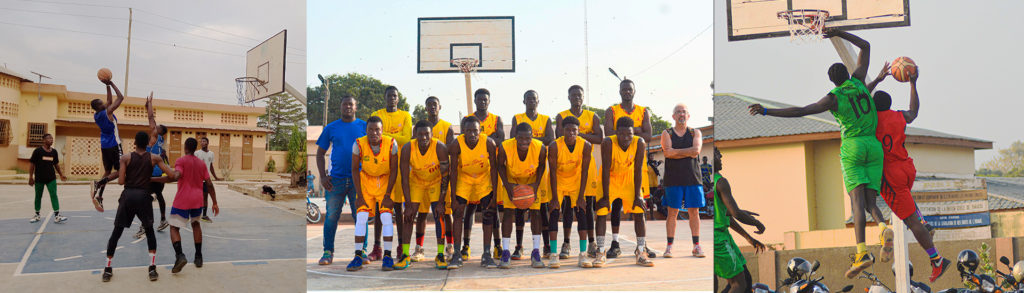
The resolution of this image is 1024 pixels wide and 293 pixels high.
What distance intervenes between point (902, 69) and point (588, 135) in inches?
99.1

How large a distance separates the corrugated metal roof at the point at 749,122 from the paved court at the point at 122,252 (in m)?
3.70

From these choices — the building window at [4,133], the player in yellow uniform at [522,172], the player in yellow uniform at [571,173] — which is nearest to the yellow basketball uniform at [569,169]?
the player in yellow uniform at [571,173]

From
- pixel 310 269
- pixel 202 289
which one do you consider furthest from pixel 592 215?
pixel 202 289

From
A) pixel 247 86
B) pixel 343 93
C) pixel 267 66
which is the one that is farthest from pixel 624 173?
pixel 343 93

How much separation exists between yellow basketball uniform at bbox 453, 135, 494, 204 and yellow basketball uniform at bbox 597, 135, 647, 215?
110 cm

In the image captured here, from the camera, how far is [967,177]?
4.41 meters

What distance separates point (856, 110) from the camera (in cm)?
422

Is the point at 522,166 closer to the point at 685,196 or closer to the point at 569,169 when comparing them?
the point at 569,169

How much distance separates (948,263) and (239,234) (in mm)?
7050

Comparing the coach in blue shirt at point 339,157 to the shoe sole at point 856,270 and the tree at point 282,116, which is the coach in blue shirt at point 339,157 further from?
the tree at point 282,116

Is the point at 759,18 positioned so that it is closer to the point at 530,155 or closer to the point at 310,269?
the point at 530,155

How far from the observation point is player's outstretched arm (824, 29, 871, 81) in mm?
4270

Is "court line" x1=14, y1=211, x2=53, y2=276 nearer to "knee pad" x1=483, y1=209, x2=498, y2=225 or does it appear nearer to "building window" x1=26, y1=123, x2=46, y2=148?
"building window" x1=26, y1=123, x2=46, y2=148

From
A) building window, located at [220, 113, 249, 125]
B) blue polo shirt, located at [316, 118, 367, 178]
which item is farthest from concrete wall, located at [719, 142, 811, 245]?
building window, located at [220, 113, 249, 125]
